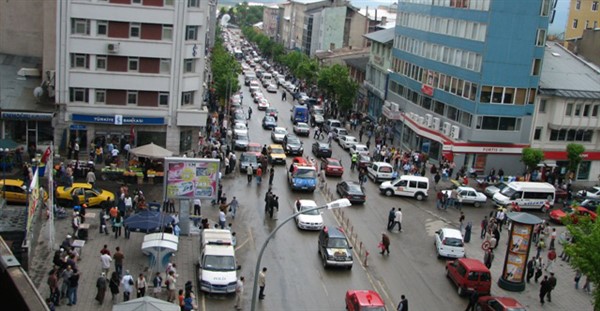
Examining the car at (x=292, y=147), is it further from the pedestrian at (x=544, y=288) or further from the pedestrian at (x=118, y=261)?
the pedestrian at (x=118, y=261)

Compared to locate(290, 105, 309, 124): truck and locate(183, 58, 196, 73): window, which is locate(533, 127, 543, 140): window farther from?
locate(183, 58, 196, 73): window

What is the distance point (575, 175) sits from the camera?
6131 cm

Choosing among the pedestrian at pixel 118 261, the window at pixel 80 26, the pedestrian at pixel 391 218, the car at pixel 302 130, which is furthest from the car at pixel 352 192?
the car at pixel 302 130

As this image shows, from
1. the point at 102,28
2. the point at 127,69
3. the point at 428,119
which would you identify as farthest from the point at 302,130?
the point at 102,28

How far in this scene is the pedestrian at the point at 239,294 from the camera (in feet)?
95.3

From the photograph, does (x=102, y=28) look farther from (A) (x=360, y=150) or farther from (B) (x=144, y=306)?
(B) (x=144, y=306)

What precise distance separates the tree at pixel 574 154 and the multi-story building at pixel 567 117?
2.04 metres

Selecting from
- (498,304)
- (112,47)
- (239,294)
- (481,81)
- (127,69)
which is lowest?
(239,294)

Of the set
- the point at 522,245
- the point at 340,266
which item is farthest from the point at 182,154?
the point at 522,245

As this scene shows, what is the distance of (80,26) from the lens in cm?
4988

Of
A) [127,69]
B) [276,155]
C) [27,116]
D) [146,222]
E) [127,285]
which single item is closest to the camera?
[127,285]

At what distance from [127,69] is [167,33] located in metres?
3.96

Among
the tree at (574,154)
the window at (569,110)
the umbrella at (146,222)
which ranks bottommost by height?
the umbrella at (146,222)

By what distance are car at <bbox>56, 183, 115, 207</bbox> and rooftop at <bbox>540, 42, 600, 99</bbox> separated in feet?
126
